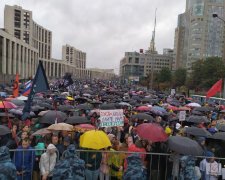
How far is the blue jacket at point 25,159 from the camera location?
20.2 ft

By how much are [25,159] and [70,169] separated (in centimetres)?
135

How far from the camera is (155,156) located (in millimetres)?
6656

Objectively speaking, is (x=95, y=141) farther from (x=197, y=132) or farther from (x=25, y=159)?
(x=197, y=132)

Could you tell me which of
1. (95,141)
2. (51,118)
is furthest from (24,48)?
(95,141)

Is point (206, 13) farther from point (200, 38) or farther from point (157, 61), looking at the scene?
point (157, 61)

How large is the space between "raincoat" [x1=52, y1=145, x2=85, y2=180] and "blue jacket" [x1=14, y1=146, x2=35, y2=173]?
110 cm

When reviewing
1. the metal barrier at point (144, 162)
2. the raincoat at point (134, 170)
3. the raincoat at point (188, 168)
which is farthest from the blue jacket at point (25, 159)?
the raincoat at point (188, 168)

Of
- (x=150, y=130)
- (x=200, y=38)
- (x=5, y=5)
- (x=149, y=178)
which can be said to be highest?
(x=5, y=5)

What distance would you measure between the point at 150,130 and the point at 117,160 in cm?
97

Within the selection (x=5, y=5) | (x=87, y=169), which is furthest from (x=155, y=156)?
(x=5, y=5)

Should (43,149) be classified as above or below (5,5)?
below

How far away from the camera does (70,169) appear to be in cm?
518

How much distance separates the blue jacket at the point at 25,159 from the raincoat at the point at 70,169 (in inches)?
43.2

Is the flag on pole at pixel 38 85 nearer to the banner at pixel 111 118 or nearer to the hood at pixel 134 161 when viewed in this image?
the banner at pixel 111 118
